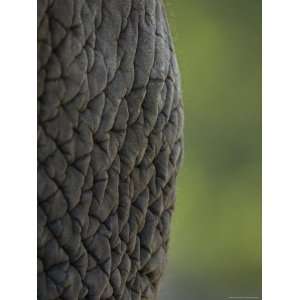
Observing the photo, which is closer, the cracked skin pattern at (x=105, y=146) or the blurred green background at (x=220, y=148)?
the cracked skin pattern at (x=105, y=146)

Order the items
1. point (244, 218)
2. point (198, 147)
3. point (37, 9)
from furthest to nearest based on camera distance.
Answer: point (198, 147) → point (244, 218) → point (37, 9)

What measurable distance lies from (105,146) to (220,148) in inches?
21.3

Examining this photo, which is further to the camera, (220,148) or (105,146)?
(220,148)

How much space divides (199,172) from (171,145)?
0.42 m

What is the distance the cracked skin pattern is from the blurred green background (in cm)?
31

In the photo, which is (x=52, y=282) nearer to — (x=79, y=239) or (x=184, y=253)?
(x=79, y=239)

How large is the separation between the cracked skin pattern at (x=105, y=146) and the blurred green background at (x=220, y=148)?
0.31m

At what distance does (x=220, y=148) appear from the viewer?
4.49 feet

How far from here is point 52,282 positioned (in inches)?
31.9

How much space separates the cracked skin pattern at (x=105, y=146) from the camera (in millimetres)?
793
